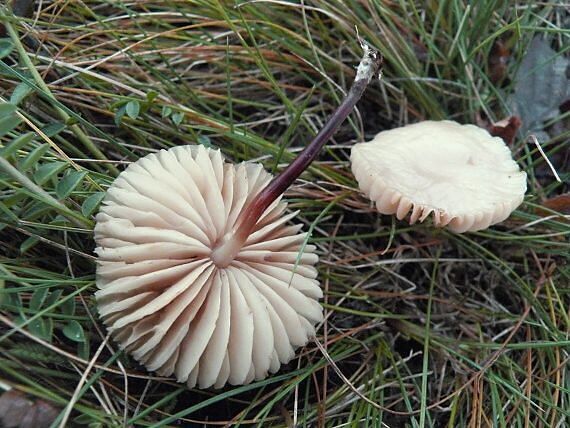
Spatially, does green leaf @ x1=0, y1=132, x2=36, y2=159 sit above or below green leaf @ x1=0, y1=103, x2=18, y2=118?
below

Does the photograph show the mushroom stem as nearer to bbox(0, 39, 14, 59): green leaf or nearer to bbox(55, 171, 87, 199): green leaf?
bbox(55, 171, 87, 199): green leaf

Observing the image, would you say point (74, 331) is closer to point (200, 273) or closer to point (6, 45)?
point (200, 273)

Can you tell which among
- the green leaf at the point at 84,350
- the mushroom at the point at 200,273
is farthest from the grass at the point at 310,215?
the mushroom at the point at 200,273

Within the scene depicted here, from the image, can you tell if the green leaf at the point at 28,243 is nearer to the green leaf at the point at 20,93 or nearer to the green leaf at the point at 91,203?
the green leaf at the point at 91,203

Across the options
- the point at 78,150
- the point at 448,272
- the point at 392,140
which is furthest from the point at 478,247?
the point at 78,150

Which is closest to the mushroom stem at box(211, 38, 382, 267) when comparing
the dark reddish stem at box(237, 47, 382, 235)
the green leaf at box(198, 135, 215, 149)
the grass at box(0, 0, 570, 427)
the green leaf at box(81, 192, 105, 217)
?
the dark reddish stem at box(237, 47, 382, 235)

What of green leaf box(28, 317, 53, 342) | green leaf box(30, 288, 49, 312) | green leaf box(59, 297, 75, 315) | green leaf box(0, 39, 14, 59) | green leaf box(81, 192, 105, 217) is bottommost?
green leaf box(59, 297, 75, 315)

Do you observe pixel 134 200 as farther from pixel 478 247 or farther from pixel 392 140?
pixel 478 247
